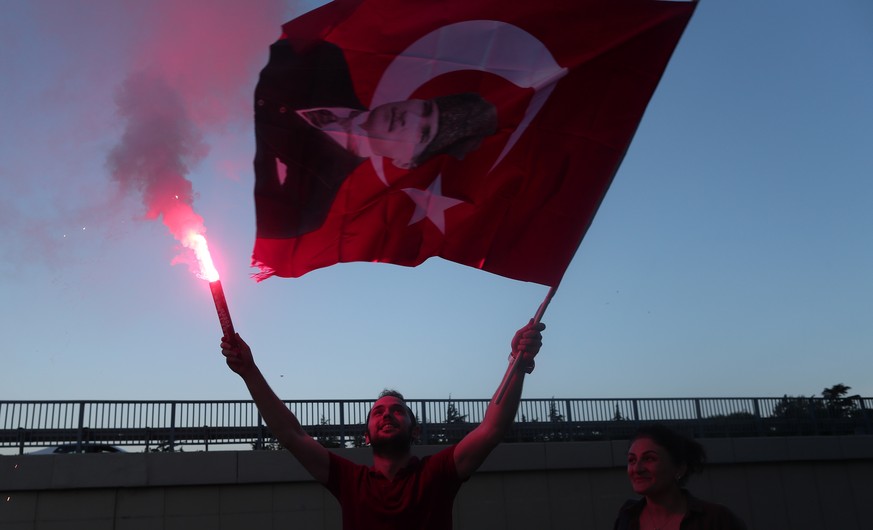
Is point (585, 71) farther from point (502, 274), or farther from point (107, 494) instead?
point (107, 494)

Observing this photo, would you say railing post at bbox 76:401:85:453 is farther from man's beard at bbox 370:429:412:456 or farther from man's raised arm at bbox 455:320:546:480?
man's raised arm at bbox 455:320:546:480

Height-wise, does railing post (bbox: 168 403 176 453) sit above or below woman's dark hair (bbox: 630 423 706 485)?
above

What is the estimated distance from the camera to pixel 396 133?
611 centimetres

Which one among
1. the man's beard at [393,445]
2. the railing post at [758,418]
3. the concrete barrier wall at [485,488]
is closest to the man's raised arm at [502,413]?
the man's beard at [393,445]

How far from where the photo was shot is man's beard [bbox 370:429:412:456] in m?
4.63

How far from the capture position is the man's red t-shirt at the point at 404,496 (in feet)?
14.3

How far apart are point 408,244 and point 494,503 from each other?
11062 millimetres

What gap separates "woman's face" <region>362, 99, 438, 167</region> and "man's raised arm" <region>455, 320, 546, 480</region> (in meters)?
1.86

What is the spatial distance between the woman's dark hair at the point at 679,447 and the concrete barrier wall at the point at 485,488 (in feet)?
36.2

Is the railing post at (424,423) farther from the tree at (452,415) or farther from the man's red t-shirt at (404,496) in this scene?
the man's red t-shirt at (404,496)

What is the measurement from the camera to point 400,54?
242 inches

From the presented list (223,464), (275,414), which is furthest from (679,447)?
(223,464)

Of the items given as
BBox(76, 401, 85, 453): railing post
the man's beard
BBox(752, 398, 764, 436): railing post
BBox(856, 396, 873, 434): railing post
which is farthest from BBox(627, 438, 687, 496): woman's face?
BBox(856, 396, 873, 434): railing post

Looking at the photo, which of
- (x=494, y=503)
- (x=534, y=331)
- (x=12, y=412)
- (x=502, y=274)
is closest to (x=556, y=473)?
(x=494, y=503)
